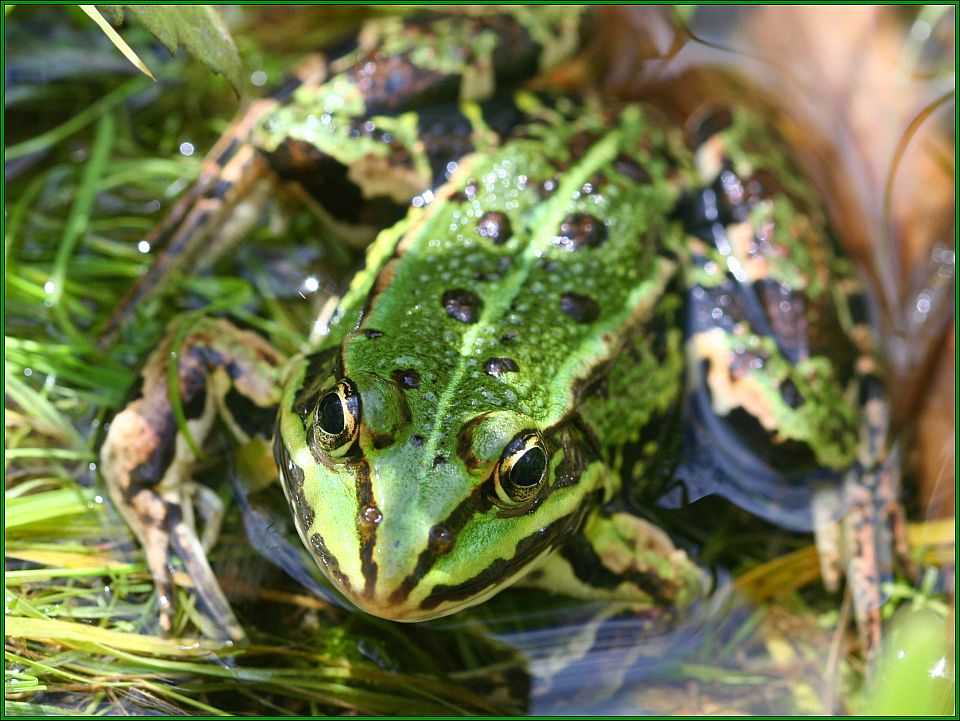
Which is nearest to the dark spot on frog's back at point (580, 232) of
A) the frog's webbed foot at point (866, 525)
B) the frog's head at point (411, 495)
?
the frog's head at point (411, 495)

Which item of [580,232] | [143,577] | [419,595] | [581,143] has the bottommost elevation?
[143,577]

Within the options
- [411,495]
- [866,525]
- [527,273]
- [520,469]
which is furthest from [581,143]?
[866,525]

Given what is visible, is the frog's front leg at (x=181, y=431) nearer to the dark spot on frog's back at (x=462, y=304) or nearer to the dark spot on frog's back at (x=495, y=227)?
the dark spot on frog's back at (x=462, y=304)

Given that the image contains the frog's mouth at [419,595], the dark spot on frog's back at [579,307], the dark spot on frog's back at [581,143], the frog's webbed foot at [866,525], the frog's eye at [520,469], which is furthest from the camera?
the frog's webbed foot at [866,525]

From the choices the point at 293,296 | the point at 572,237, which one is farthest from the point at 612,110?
the point at 293,296

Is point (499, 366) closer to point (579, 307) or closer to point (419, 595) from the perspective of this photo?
point (579, 307)

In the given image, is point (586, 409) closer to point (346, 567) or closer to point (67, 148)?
point (346, 567)
